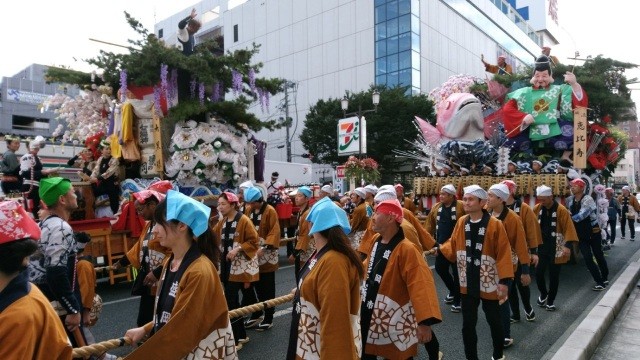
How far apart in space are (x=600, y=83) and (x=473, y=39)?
3450cm

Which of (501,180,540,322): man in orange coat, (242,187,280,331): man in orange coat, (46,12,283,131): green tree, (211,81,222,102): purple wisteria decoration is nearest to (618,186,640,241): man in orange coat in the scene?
(501,180,540,322): man in orange coat

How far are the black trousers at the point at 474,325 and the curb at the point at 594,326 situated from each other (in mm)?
570

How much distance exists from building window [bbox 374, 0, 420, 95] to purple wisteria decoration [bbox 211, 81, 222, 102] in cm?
2721

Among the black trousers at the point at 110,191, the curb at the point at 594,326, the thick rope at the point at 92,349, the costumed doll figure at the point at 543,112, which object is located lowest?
the curb at the point at 594,326

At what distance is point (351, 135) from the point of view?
20.7m

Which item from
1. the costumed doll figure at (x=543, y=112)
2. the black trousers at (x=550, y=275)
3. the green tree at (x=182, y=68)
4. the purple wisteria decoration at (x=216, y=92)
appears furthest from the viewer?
the costumed doll figure at (x=543, y=112)

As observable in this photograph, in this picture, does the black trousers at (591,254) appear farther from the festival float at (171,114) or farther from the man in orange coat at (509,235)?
the festival float at (171,114)

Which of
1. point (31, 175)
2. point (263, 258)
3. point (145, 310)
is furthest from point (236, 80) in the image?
point (145, 310)

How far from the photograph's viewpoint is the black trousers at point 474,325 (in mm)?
4520

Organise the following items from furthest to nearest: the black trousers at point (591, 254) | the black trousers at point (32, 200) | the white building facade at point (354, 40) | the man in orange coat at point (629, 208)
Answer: the white building facade at point (354, 40) → the man in orange coat at point (629, 208) → the black trousers at point (591, 254) → the black trousers at point (32, 200)

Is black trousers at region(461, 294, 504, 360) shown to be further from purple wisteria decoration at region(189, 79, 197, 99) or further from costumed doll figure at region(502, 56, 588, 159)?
costumed doll figure at region(502, 56, 588, 159)

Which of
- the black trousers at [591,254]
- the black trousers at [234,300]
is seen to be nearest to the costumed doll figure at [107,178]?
the black trousers at [234,300]

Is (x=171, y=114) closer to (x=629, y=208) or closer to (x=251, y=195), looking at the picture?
(x=251, y=195)

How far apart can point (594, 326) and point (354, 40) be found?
122ft
